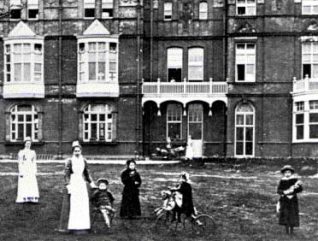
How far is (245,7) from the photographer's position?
128 ft

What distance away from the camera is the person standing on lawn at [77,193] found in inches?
583

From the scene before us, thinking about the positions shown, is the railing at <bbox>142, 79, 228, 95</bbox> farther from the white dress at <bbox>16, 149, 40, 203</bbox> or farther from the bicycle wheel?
the bicycle wheel

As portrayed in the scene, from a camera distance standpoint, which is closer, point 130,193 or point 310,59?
point 130,193

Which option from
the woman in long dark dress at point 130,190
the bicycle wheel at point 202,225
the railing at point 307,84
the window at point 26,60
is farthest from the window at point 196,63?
the bicycle wheel at point 202,225

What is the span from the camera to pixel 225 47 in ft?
128

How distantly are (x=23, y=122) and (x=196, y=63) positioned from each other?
1056 cm

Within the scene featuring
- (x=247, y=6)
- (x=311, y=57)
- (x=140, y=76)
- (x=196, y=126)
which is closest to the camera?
(x=311, y=57)

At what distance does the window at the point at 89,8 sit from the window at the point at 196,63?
610cm

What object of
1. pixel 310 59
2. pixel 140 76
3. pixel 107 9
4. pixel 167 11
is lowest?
pixel 140 76

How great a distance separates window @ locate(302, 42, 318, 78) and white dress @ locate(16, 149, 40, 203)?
2225 cm

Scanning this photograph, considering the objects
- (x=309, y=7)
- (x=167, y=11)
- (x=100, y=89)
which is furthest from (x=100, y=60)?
(x=309, y=7)

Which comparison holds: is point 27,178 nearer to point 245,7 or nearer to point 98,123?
point 98,123

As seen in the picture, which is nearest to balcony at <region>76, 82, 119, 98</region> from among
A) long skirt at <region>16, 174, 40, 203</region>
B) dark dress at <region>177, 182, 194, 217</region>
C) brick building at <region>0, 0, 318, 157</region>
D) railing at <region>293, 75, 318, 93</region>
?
brick building at <region>0, 0, 318, 157</region>

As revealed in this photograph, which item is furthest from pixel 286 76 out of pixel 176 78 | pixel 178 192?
pixel 178 192
